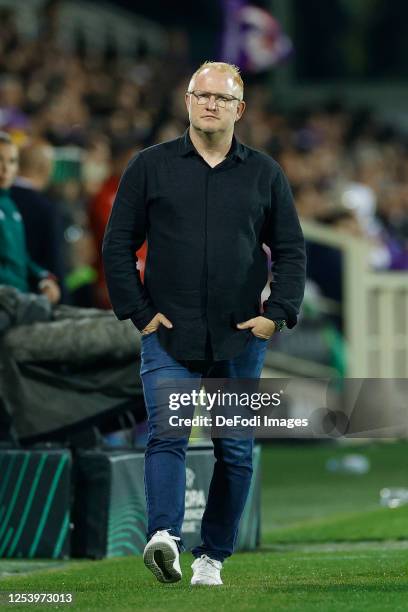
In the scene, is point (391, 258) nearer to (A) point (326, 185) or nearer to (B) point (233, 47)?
(A) point (326, 185)

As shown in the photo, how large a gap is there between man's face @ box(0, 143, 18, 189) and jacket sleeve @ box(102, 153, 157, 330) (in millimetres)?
2695

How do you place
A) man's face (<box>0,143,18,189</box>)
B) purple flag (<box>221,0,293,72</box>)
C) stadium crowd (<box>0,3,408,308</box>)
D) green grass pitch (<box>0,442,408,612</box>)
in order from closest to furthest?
green grass pitch (<box>0,442,408,612</box>) → man's face (<box>0,143,18,189</box>) → stadium crowd (<box>0,3,408,308</box>) → purple flag (<box>221,0,293,72</box>)

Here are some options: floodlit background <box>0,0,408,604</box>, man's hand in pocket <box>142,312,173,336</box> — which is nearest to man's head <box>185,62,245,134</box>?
man's hand in pocket <box>142,312,173,336</box>

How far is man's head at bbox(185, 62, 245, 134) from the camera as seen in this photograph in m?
6.07

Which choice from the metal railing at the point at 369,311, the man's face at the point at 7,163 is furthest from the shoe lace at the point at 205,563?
the metal railing at the point at 369,311

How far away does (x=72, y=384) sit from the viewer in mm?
8305

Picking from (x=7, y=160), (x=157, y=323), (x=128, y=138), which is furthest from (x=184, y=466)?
(x=128, y=138)

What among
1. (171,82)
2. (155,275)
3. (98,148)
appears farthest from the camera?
(171,82)

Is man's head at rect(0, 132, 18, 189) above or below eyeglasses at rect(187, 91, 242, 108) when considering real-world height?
below

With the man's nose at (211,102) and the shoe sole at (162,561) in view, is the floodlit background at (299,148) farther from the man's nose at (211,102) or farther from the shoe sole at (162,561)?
the man's nose at (211,102)

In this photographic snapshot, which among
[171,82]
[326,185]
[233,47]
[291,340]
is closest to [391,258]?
[291,340]

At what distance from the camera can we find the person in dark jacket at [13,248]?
8766 millimetres

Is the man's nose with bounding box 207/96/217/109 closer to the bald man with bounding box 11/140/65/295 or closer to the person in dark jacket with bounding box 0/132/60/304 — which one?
the person in dark jacket with bounding box 0/132/60/304

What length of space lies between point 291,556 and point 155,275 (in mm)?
2280
